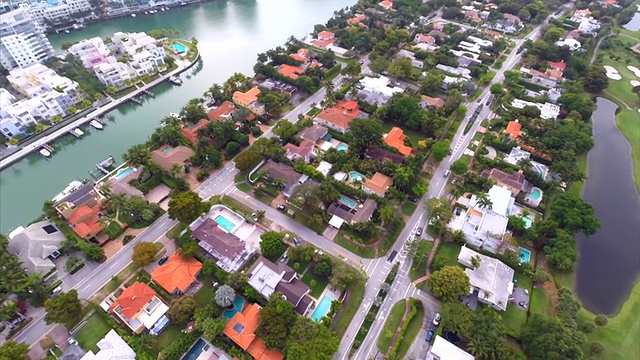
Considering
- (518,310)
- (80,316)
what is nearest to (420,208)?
(518,310)

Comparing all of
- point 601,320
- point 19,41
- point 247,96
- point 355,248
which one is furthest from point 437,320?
point 19,41

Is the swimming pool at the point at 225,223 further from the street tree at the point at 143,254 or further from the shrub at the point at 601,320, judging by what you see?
the shrub at the point at 601,320

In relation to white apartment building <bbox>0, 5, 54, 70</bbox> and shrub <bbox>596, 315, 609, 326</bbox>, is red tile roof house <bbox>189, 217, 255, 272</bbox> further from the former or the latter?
white apartment building <bbox>0, 5, 54, 70</bbox>

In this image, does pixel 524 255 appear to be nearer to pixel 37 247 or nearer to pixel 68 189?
pixel 37 247

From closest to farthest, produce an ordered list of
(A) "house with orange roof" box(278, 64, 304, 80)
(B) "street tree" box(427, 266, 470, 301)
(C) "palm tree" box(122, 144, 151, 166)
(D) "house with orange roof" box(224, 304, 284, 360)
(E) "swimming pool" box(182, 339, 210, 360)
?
(D) "house with orange roof" box(224, 304, 284, 360)
(E) "swimming pool" box(182, 339, 210, 360)
(B) "street tree" box(427, 266, 470, 301)
(C) "palm tree" box(122, 144, 151, 166)
(A) "house with orange roof" box(278, 64, 304, 80)

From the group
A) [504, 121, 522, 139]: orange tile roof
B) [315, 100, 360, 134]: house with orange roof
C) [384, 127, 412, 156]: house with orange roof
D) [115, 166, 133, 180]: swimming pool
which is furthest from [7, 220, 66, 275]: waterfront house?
[504, 121, 522, 139]: orange tile roof

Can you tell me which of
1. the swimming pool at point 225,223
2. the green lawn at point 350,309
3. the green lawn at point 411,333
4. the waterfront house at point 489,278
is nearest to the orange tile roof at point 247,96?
the swimming pool at point 225,223

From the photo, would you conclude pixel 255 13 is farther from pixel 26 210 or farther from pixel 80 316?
pixel 80 316
